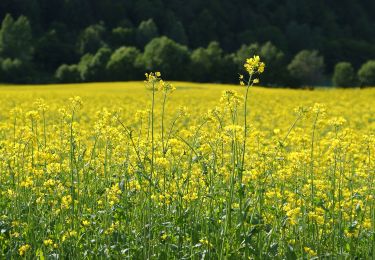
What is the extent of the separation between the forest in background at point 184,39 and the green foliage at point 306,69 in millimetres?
181

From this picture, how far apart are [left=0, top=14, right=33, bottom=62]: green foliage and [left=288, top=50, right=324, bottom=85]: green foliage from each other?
98.4 feet

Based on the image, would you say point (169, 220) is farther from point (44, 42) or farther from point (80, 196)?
point (44, 42)

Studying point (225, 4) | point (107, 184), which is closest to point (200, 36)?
point (225, 4)

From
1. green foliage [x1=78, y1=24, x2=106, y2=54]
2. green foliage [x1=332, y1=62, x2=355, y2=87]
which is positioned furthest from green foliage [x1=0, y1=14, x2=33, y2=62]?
green foliage [x1=332, y1=62, x2=355, y2=87]

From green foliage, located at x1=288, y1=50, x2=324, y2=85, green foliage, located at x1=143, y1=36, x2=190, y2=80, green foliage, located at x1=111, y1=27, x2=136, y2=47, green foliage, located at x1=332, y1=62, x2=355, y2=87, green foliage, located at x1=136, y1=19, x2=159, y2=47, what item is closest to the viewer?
green foliage, located at x1=143, y1=36, x2=190, y2=80

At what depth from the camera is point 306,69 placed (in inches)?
3497

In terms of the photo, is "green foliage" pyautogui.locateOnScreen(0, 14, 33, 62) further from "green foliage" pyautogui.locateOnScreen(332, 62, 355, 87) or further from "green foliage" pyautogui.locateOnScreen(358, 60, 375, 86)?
"green foliage" pyautogui.locateOnScreen(358, 60, 375, 86)

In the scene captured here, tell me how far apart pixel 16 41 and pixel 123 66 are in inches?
789

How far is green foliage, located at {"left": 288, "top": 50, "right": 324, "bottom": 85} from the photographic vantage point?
279ft

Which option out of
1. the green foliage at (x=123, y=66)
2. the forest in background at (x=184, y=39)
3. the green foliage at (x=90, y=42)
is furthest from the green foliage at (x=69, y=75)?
the green foliage at (x=90, y=42)

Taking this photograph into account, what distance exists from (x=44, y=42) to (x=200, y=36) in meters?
33.4

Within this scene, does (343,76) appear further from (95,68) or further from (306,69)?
(95,68)

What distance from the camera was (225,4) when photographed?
133m

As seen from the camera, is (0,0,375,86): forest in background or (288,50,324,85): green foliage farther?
(288,50,324,85): green foliage
